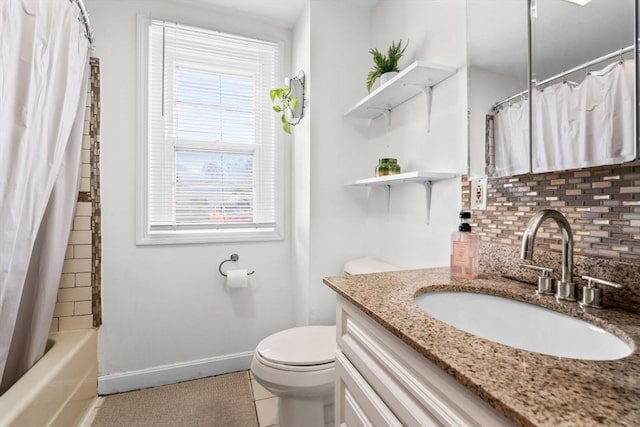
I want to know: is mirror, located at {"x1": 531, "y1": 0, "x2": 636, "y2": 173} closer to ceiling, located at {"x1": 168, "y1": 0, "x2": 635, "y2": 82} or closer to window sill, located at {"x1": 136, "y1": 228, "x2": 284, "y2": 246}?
ceiling, located at {"x1": 168, "y1": 0, "x2": 635, "y2": 82}

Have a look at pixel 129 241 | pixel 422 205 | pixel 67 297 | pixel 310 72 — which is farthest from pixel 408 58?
pixel 67 297

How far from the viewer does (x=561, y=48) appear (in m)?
0.89

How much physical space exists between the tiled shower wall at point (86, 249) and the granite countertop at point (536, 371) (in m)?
1.73

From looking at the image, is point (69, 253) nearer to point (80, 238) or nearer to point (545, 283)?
point (80, 238)

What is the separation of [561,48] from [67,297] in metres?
2.46

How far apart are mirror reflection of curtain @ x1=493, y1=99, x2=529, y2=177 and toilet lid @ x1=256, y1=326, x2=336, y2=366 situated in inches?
38.8

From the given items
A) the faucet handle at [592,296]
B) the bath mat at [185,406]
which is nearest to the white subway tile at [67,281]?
the bath mat at [185,406]

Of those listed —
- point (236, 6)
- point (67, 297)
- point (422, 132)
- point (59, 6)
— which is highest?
point (236, 6)

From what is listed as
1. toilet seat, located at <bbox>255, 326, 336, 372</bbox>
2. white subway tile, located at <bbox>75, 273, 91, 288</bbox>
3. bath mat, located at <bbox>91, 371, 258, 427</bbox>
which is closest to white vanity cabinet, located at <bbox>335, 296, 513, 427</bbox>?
toilet seat, located at <bbox>255, 326, 336, 372</bbox>

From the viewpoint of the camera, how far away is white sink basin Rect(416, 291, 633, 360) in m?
0.65

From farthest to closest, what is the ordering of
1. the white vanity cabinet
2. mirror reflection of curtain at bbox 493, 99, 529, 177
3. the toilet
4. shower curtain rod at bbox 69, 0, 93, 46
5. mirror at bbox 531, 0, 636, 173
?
1. shower curtain rod at bbox 69, 0, 93, 46
2. the toilet
3. mirror reflection of curtain at bbox 493, 99, 529, 177
4. mirror at bbox 531, 0, 636, 173
5. the white vanity cabinet

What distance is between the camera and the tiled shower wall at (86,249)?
5.60 ft

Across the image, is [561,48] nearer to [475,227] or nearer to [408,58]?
[475,227]

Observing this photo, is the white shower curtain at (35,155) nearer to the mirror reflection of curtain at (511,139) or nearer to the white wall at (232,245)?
the white wall at (232,245)
